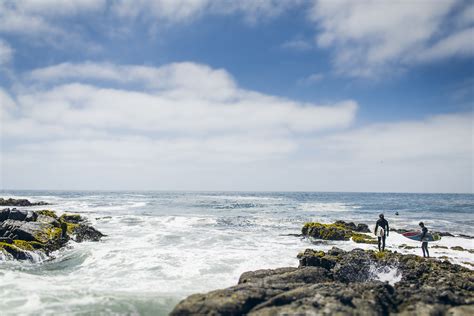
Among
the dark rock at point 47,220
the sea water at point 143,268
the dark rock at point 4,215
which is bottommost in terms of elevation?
the sea water at point 143,268

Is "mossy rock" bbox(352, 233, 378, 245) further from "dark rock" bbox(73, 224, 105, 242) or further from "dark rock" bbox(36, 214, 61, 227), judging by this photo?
"dark rock" bbox(36, 214, 61, 227)

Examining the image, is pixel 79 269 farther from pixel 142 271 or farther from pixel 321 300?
pixel 321 300

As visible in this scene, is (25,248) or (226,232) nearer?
(25,248)

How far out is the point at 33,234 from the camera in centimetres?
1873

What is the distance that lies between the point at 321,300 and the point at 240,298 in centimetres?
203

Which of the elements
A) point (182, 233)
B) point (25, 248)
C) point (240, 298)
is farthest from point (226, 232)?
point (240, 298)

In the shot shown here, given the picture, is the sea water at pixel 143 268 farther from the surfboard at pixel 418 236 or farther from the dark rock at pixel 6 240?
the dark rock at pixel 6 240

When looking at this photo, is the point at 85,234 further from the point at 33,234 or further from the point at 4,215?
the point at 4,215

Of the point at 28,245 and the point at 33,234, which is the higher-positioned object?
the point at 33,234

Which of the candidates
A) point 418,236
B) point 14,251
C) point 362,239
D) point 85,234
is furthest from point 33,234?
point 418,236

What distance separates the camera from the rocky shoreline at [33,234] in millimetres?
16766

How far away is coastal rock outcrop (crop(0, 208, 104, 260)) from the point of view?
16.8 meters

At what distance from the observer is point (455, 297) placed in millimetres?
8188

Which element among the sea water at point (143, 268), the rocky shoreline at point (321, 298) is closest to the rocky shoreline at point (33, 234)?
the sea water at point (143, 268)
